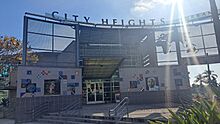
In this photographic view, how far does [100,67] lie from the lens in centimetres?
1870

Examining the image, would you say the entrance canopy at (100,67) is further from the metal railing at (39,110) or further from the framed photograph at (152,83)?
the metal railing at (39,110)

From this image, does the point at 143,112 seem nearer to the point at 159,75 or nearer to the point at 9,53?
the point at 159,75

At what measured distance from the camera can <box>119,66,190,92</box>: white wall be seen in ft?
59.6

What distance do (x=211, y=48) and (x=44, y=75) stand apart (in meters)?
18.2

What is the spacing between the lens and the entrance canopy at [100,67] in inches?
673

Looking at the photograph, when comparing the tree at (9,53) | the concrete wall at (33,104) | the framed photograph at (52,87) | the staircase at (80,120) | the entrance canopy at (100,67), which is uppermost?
the tree at (9,53)

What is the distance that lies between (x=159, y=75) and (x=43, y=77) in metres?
10.6

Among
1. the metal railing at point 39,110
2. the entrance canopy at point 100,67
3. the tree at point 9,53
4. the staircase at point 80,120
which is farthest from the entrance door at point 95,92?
the tree at point 9,53

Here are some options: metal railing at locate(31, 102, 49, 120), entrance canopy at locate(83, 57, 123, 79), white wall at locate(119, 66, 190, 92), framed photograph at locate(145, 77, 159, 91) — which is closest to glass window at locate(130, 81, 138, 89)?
white wall at locate(119, 66, 190, 92)

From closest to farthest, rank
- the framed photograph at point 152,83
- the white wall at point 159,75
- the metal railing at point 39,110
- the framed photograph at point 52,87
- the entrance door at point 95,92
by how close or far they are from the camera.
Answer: the metal railing at point 39,110
the framed photograph at point 52,87
the white wall at point 159,75
the framed photograph at point 152,83
the entrance door at point 95,92

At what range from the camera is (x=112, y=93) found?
2128cm

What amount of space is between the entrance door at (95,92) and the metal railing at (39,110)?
6.70m

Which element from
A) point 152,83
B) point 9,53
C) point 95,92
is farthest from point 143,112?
point 9,53

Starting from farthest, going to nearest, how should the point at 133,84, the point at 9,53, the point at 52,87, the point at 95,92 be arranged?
the point at 9,53
the point at 95,92
the point at 133,84
the point at 52,87
